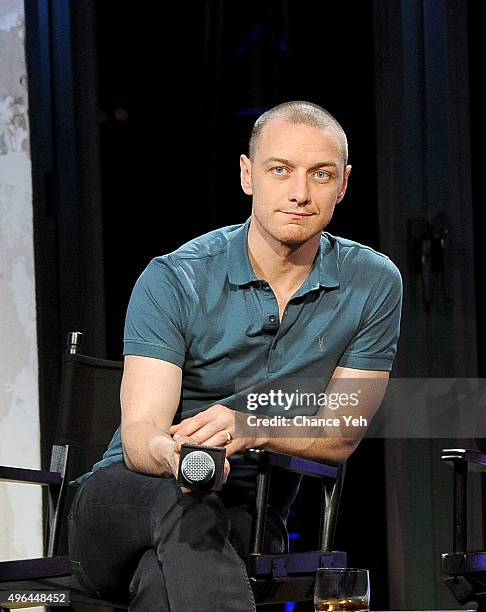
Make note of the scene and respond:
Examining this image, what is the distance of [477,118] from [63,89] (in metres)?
1.18

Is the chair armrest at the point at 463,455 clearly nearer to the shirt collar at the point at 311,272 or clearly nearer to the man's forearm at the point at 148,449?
the shirt collar at the point at 311,272

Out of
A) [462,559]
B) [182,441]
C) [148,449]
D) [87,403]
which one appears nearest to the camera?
[182,441]

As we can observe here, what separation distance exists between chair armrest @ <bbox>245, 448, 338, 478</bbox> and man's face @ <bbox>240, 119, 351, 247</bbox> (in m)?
0.44

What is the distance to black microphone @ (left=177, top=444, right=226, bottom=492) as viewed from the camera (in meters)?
1.56

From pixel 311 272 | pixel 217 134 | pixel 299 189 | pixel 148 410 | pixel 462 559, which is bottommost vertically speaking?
pixel 462 559

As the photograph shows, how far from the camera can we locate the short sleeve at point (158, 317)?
1980 mm

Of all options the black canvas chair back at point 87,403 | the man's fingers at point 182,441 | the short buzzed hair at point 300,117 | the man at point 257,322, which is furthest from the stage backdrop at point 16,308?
the man's fingers at point 182,441

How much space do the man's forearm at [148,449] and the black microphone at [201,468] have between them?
0.44 ft

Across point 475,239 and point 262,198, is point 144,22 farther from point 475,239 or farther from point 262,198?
point 262,198

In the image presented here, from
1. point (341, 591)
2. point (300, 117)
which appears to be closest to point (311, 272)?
point (300, 117)

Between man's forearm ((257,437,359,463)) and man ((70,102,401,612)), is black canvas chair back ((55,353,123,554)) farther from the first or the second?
man's forearm ((257,437,359,463))

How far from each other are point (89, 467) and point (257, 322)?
2.59 feet

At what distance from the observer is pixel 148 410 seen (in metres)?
1.92

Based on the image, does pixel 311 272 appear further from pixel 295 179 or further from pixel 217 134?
pixel 217 134
